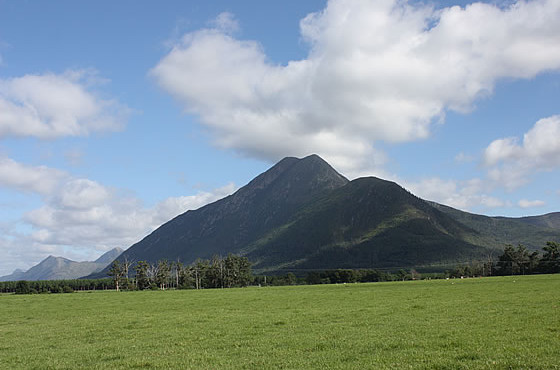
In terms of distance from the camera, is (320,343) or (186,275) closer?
(320,343)

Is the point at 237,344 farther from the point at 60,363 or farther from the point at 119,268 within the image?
the point at 119,268

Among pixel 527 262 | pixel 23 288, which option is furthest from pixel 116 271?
pixel 527 262

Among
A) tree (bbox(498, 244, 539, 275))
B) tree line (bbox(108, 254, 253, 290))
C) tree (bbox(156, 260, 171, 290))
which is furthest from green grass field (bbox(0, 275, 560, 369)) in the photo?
tree (bbox(498, 244, 539, 275))

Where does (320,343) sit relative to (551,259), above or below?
above

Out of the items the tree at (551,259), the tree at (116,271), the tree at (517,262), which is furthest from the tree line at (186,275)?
the tree at (551,259)

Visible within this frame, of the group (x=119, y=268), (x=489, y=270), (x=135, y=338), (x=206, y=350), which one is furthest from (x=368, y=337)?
(x=489, y=270)

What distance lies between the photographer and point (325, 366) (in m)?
16.7

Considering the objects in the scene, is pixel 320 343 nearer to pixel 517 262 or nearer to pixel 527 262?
pixel 527 262

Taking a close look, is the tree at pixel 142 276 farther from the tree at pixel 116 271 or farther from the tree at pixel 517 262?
the tree at pixel 517 262

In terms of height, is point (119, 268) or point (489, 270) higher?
point (119, 268)

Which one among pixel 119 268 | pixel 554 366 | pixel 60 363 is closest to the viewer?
pixel 554 366

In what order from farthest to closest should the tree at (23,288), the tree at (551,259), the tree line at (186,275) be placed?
the tree line at (186,275) < the tree at (23,288) < the tree at (551,259)

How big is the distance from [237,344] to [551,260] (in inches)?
6999

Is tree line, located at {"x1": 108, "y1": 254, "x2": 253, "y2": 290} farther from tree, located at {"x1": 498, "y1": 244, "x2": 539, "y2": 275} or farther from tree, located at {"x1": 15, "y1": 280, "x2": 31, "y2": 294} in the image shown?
tree, located at {"x1": 498, "y1": 244, "x2": 539, "y2": 275}
